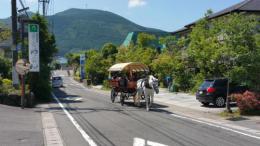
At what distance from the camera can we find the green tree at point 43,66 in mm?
33406

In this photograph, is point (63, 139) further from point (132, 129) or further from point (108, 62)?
point (108, 62)

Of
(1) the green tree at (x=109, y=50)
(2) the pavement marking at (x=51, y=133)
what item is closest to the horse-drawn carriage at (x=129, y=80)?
(2) the pavement marking at (x=51, y=133)

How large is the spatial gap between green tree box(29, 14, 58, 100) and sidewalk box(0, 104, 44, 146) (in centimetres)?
1326

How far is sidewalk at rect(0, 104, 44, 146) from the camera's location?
1295cm

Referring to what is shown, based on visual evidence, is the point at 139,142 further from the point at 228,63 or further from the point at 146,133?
the point at 228,63

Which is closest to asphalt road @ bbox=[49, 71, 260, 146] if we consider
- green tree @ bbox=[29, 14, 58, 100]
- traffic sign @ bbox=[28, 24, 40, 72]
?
traffic sign @ bbox=[28, 24, 40, 72]

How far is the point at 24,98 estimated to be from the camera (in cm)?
2558

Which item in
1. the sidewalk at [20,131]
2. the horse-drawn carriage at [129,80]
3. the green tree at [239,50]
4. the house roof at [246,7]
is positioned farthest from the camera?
the house roof at [246,7]

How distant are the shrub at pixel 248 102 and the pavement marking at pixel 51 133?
8798mm

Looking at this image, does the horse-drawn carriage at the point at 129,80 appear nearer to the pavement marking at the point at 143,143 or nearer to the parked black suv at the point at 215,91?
the parked black suv at the point at 215,91

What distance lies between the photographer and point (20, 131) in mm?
15016

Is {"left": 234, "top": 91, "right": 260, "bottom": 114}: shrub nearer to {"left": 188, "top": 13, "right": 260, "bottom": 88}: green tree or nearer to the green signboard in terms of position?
{"left": 188, "top": 13, "right": 260, "bottom": 88}: green tree

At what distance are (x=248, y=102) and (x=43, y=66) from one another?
19.5 m

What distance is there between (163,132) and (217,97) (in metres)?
12.4
